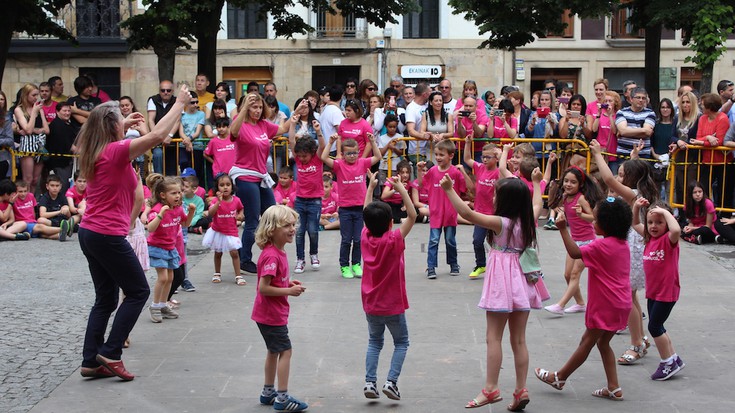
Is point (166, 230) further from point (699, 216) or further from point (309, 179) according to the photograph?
point (699, 216)

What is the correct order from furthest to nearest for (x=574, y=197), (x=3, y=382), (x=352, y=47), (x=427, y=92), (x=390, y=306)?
Result: (x=352, y=47), (x=427, y=92), (x=574, y=197), (x=3, y=382), (x=390, y=306)

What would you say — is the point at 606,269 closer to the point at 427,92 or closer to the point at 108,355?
the point at 108,355

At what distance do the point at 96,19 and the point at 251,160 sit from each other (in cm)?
2293

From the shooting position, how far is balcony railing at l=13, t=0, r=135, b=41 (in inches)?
1261

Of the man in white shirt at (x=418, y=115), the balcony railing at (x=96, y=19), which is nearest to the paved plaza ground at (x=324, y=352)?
the man in white shirt at (x=418, y=115)

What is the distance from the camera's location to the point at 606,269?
278 inches

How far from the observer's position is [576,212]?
29.1 feet

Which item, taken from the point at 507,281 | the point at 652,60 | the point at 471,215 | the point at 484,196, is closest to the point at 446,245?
the point at 484,196

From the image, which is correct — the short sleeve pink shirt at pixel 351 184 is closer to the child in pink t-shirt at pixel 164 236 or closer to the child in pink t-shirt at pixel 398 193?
the child in pink t-shirt at pixel 398 193

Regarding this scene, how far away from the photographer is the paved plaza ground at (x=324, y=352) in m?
7.09

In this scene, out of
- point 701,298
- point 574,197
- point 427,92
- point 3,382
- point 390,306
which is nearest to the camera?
point 390,306

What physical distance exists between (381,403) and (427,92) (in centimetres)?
920

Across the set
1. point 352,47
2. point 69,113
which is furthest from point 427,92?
point 352,47

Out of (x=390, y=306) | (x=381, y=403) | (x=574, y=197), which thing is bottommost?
(x=381, y=403)
